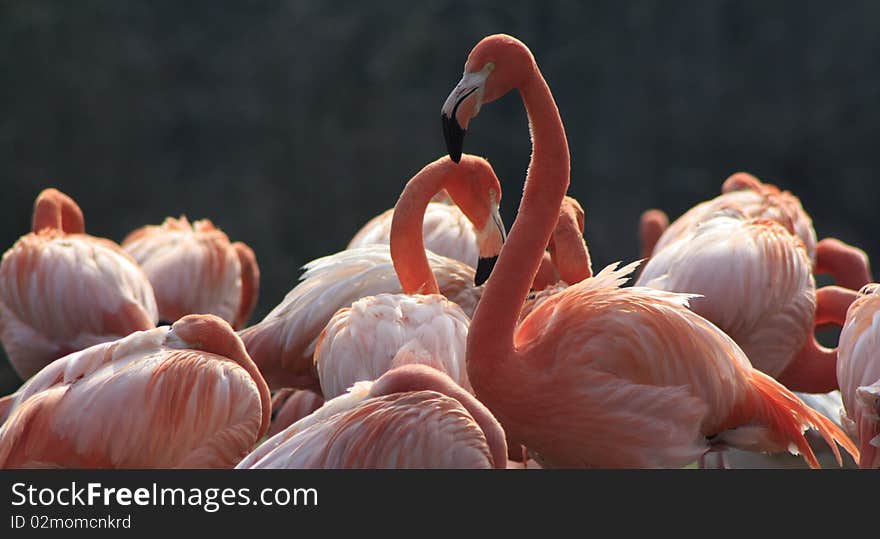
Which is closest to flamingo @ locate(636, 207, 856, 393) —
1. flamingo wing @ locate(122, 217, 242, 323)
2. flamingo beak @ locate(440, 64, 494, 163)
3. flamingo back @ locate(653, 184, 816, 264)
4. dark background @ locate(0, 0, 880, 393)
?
flamingo back @ locate(653, 184, 816, 264)

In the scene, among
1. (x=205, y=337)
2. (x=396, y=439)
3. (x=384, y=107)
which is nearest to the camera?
(x=396, y=439)

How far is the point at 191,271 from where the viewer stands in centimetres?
570

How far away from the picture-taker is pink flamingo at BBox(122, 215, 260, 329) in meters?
5.69

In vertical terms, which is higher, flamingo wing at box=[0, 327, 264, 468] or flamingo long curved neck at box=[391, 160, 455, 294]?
flamingo long curved neck at box=[391, 160, 455, 294]

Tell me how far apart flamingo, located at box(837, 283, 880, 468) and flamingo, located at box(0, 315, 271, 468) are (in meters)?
1.53

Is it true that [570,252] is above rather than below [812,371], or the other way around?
above

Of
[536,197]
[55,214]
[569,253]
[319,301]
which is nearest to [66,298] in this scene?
[55,214]

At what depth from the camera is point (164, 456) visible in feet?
9.95

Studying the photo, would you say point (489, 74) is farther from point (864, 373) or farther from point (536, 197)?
point (864, 373)

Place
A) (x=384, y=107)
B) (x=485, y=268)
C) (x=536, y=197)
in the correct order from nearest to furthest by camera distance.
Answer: (x=536, y=197)
(x=485, y=268)
(x=384, y=107)

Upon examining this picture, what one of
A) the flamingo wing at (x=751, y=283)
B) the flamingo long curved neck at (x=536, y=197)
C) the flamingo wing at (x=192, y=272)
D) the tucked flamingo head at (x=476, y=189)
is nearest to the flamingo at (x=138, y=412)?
the flamingo long curved neck at (x=536, y=197)

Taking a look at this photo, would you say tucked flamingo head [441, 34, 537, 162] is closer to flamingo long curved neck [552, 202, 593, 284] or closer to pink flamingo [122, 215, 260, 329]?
flamingo long curved neck [552, 202, 593, 284]

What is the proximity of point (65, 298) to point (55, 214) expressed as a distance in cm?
88
